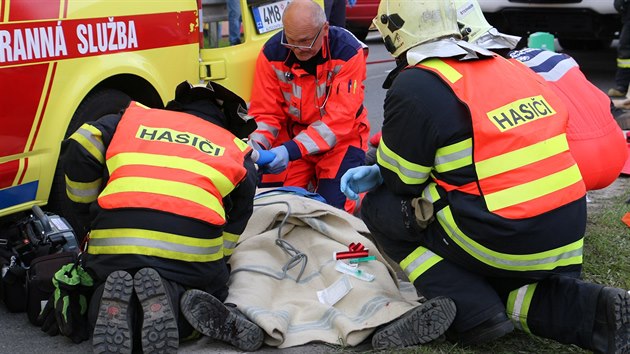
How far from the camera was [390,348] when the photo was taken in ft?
11.1

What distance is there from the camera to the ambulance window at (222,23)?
17.7 ft

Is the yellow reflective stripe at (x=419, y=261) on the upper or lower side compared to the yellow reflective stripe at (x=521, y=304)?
upper

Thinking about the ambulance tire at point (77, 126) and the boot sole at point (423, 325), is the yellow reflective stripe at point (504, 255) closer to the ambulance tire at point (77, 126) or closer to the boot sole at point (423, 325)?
the boot sole at point (423, 325)

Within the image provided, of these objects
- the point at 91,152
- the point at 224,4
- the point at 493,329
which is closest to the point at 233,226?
the point at 91,152

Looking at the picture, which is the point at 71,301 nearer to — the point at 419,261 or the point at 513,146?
the point at 419,261

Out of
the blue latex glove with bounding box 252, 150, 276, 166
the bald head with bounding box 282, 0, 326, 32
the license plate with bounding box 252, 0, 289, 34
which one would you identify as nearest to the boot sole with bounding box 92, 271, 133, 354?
the blue latex glove with bounding box 252, 150, 276, 166

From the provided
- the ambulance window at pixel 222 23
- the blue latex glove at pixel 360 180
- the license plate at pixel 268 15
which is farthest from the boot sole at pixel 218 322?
the license plate at pixel 268 15

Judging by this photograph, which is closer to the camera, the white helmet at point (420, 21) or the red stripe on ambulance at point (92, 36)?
the white helmet at point (420, 21)

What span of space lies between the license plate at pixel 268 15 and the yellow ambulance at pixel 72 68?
0.47m

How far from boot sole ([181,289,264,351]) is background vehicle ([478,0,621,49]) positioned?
262 inches

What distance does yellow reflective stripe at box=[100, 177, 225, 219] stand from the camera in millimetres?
3365

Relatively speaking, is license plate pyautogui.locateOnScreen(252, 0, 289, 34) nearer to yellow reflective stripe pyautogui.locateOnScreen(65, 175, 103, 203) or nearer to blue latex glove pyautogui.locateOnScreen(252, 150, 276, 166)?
blue latex glove pyautogui.locateOnScreen(252, 150, 276, 166)

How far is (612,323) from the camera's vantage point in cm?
321

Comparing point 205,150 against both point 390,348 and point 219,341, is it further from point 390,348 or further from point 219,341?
point 390,348
